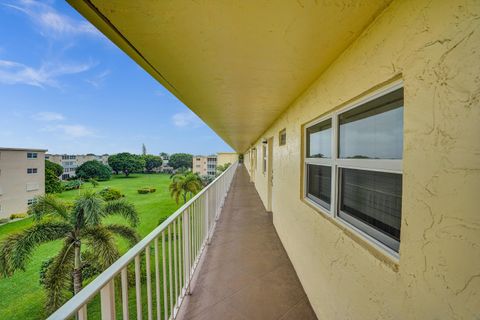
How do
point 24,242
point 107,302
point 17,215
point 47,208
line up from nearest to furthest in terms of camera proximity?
1. point 107,302
2. point 24,242
3. point 47,208
4. point 17,215

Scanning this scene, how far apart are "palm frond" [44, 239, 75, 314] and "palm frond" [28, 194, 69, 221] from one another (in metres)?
1.05

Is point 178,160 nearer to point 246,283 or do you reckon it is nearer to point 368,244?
point 246,283

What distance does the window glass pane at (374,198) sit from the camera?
1156mm

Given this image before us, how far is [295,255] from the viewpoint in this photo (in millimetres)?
2664

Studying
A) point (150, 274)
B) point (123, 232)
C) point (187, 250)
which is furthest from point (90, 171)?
point (150, 274)

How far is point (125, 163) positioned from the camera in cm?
5844

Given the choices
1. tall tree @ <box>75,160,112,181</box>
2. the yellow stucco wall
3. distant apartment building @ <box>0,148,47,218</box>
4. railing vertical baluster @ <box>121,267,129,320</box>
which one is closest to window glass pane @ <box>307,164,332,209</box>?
the yellow stucco wall

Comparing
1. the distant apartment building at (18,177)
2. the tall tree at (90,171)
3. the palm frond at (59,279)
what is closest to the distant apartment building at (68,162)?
the tall tree at (90,171)

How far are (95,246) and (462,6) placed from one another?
24.7ft

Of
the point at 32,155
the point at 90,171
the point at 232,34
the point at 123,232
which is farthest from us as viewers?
the point at 90,171

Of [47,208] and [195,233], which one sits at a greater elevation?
[195,233]

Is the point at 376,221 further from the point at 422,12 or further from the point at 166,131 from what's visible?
the point at 166,131

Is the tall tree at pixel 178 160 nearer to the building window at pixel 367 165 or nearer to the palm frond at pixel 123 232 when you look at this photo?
the palm frond at pixel 123 232

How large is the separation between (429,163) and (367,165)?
511mm
